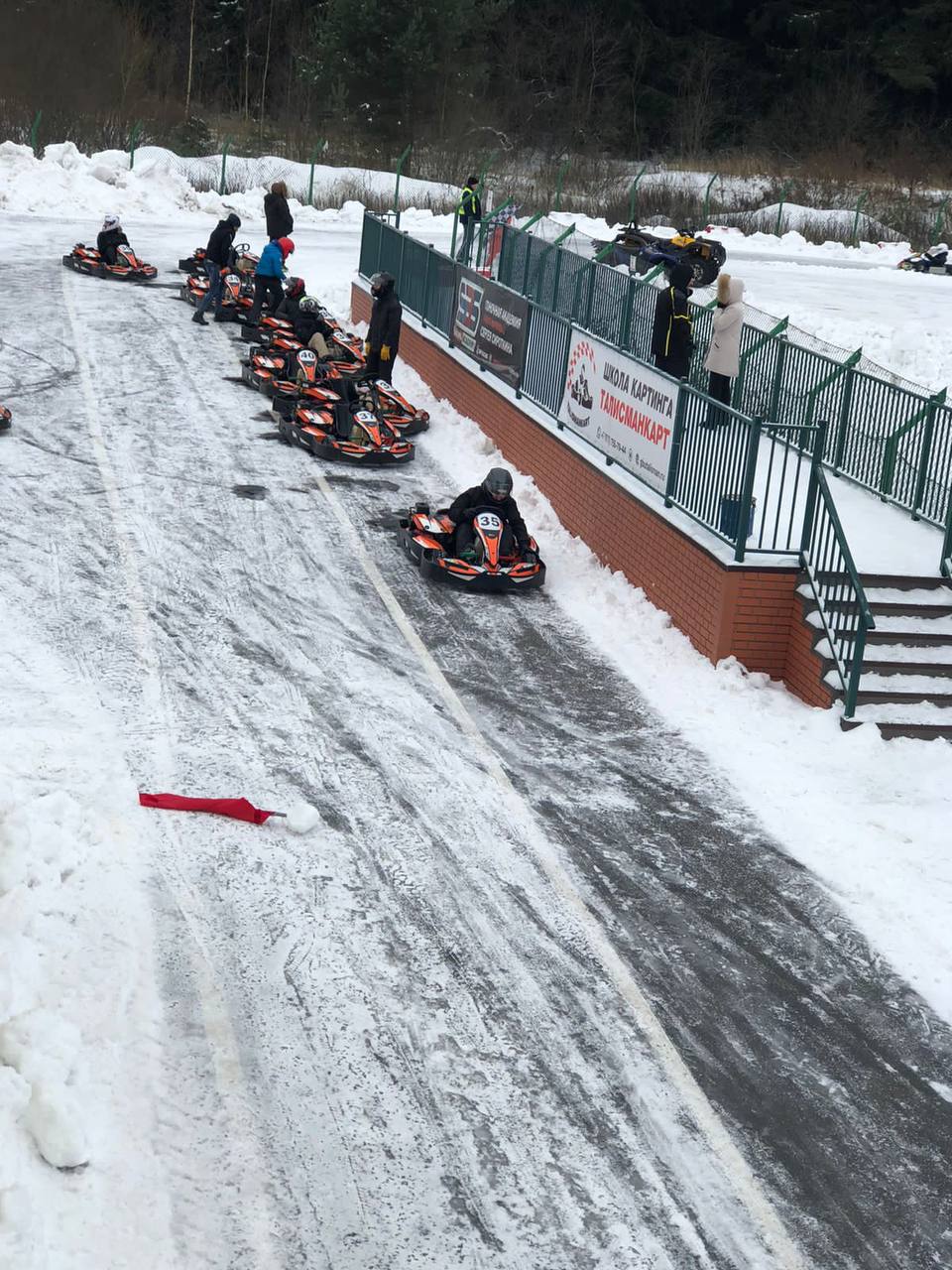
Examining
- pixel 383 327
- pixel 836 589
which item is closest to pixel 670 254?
pixel 383 327

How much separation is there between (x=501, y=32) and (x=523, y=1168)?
61.8 m

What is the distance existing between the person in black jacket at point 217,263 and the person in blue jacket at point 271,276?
2.05ft

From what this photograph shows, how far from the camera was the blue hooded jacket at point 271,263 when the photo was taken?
74.0ft

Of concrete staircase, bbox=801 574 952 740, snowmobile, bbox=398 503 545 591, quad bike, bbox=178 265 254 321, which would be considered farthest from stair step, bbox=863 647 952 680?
quad bike, bbox=178 265 254 321

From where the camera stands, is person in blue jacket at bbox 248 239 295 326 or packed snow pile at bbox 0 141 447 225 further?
packed snow pile at bbox 0 141 447 225

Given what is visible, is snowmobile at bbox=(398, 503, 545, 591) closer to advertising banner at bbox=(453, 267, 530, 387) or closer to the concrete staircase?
the concrete staircase

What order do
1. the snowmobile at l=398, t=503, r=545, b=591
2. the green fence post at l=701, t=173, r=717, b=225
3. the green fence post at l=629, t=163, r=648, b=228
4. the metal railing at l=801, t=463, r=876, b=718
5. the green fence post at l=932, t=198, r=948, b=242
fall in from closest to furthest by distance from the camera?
1. the metal railing at l=801, t=463, r=876, b=718
2. the snowmobile at l=398, t=503, r=545, b=591
3. the green fence post at l=932, t=198, r=948, b=242
4. the green fence post at l=629, t=163, r=648, b=228
5. the green fence post at l=701, t=173, r=717, b=225

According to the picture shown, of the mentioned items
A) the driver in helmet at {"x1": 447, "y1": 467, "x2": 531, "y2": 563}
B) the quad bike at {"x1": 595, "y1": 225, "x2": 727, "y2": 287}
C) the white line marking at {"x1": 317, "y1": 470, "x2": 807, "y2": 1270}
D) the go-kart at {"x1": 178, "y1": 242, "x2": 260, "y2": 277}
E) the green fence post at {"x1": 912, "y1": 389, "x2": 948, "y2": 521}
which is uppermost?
the quad bike at {"x1": 595, "y1": 225, "x2": 727, "y2": 287}

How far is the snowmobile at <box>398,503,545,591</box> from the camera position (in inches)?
558

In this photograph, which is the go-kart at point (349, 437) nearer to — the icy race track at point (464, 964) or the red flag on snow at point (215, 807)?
the icy race track at point (464, 964)

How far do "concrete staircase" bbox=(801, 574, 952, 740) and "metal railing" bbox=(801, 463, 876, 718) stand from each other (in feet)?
0.34

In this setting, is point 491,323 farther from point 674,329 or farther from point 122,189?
point 122,189

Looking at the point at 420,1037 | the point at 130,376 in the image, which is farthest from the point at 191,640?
the point at 130,376

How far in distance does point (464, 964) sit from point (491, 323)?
12.8 meters
